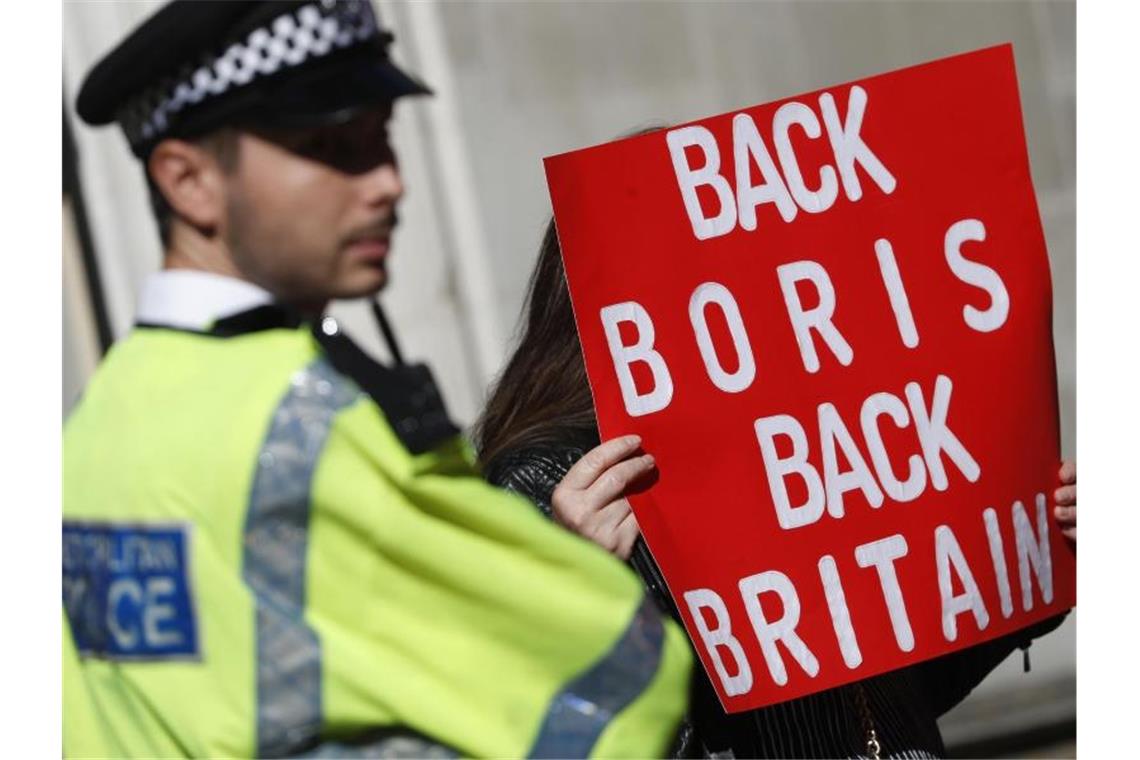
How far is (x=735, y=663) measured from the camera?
257 cm

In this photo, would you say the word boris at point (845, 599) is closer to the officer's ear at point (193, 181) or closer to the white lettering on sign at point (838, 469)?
the white lettering on sign at point (838, 469)

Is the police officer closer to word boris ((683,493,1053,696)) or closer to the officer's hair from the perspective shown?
the officer's hair

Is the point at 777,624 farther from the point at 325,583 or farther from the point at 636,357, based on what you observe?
the point at 325,583

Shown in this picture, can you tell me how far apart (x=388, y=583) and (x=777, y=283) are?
3.11 feet

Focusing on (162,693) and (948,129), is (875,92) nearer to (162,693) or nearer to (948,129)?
(948,129)

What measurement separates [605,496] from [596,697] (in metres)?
0.64

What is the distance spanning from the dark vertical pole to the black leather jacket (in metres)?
2.96

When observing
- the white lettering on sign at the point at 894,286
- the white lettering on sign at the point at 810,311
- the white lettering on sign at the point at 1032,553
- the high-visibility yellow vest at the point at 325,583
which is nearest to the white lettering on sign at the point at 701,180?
the white lettering on sign at the point at 810,311

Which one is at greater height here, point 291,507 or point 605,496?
point 291,507

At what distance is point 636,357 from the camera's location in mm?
2525

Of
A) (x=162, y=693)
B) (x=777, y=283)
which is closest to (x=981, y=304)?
(x=777, y=283)

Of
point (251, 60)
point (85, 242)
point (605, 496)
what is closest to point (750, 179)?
point (605, 496)

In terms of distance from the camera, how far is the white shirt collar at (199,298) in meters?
1.87

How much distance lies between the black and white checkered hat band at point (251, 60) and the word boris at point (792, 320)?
703 millimetres
